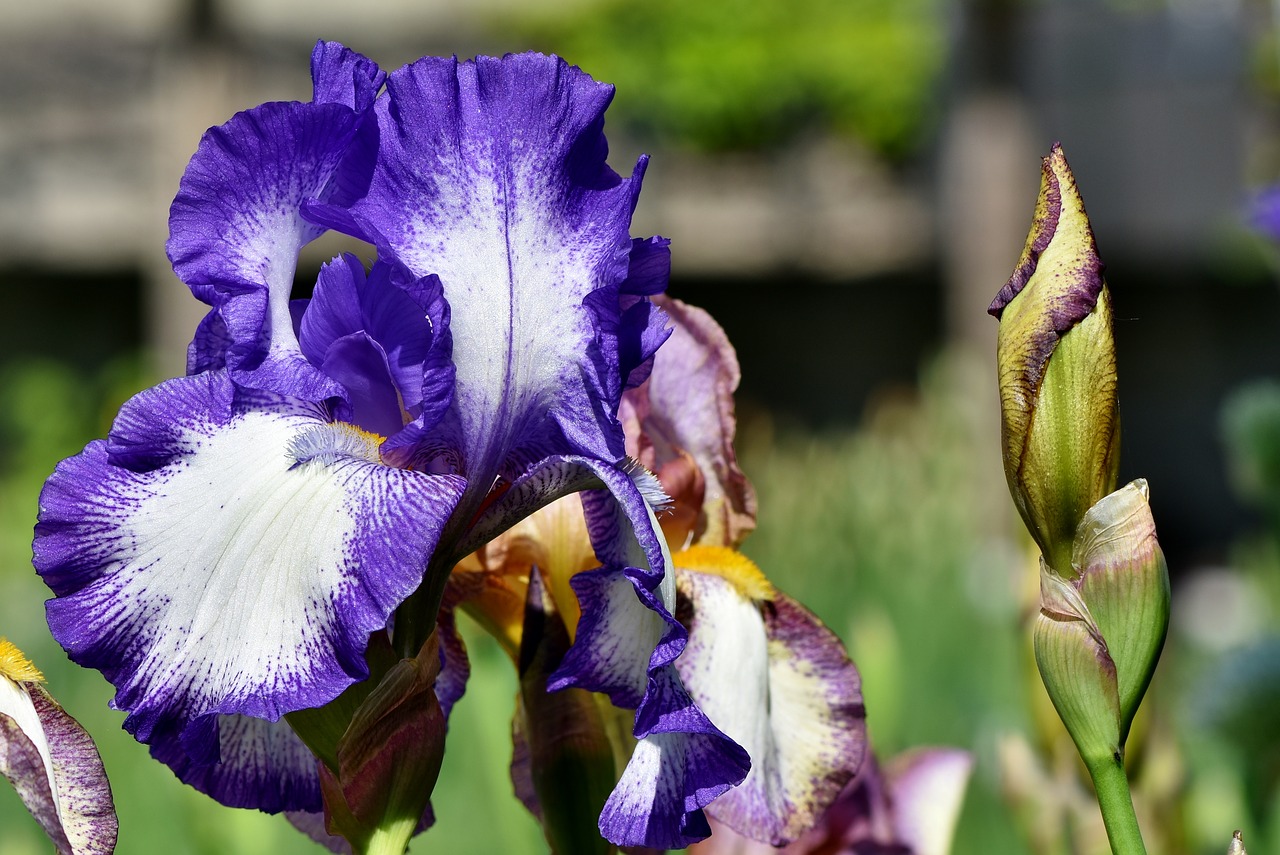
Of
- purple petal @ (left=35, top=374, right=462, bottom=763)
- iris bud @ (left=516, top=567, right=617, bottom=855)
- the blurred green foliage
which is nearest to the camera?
purple petal @ (left=35, top=374, right=462, bottom=763)

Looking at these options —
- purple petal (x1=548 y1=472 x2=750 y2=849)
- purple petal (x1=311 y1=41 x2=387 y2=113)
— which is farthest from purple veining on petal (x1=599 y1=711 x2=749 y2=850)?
purple petal (x1=311 y1=41 x2=387 y2=113)

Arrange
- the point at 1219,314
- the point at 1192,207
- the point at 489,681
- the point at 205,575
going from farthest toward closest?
the point at 1219,314, the point at 1192,207, the point at 489,681, the point at 205,575

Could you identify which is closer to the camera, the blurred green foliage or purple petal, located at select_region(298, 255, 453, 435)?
purple petal, located at select_region(298, 255, 453, 435)

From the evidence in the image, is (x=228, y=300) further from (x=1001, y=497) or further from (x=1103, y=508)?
(x=1001, y=497)

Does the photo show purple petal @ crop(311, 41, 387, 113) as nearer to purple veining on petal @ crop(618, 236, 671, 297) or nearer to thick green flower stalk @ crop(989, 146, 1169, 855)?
purple veining on petal @ crop(618, 236, 671, 297)

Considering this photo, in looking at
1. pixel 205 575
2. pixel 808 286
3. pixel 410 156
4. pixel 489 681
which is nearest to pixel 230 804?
pixel 205 575

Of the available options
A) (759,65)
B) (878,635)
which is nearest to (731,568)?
(878,635)
